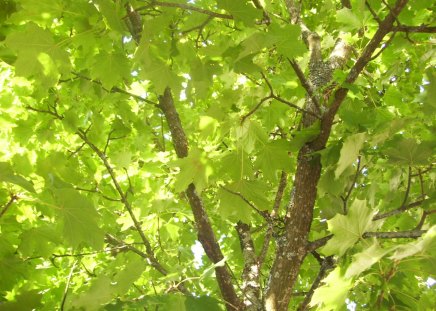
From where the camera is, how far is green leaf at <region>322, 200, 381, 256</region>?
1.56m

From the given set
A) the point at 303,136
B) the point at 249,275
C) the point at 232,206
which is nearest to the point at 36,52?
the point at 232,206

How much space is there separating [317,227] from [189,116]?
1.91 m

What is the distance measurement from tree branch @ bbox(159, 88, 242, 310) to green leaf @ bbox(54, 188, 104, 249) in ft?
3.06

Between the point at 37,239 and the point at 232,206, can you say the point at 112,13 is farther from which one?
the point at 37,239

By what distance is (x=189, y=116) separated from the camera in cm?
399

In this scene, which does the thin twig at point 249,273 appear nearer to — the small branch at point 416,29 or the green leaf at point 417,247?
the green leaf at point 417,247

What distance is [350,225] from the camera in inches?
62.3

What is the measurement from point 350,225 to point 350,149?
0.46m

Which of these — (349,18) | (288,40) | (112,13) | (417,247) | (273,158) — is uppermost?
(349,18)

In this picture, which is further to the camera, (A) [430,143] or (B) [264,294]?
(B) [264,294]

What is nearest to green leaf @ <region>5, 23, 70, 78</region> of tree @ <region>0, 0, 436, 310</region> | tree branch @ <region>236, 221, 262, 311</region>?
tree @ <region>0, 0, 436, 310</region>

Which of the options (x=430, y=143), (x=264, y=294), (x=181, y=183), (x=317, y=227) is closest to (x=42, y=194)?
(x=181, y=183)

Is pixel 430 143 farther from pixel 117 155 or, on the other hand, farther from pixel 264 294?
pixel 117 155

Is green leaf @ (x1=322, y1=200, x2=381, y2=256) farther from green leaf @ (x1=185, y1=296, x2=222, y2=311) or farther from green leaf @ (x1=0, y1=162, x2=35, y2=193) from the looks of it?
green leaf @ (x1=0, y1=162, x2=35, y2=193)
